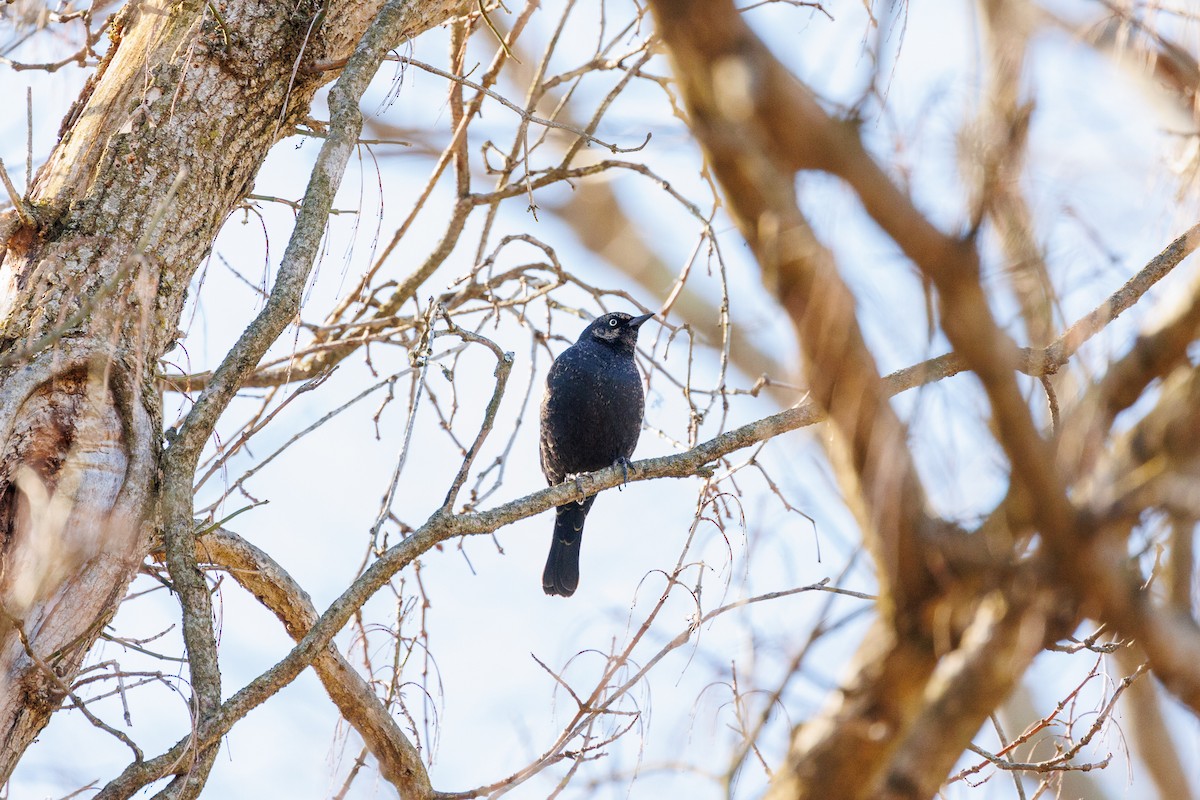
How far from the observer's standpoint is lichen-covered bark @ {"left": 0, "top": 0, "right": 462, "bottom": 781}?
241 centimetres

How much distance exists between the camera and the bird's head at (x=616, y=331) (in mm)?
5980

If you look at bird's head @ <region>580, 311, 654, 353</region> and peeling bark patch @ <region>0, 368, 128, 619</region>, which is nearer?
peeling bark patch @ <region>0, 368, 128, 619</region>

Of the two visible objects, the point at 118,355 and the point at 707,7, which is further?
the point at 118,355

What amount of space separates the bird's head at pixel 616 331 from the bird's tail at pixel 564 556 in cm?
92

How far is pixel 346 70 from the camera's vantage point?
2.95 m

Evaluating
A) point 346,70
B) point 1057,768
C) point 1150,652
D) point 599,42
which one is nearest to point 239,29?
point 346,70

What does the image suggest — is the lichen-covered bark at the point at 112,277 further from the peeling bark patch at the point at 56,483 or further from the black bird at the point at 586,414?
the black bird at the point at 586,414

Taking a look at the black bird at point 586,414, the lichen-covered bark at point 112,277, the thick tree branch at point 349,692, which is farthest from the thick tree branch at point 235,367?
the black bird at point 586,414

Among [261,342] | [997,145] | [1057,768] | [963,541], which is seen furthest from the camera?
[1057,768]

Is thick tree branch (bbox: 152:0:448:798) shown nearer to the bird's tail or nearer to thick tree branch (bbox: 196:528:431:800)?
thick tree branch (bbox: 196:528:431:800)

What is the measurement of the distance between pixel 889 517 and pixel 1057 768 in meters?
1.60

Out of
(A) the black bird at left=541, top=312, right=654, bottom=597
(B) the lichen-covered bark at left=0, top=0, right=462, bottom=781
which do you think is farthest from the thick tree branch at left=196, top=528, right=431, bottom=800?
(A) the black bird at left=541, top=312, right=654, bottom=597

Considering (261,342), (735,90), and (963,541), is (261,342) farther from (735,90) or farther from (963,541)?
(963,541)

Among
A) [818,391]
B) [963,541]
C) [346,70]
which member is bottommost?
[963,541]
